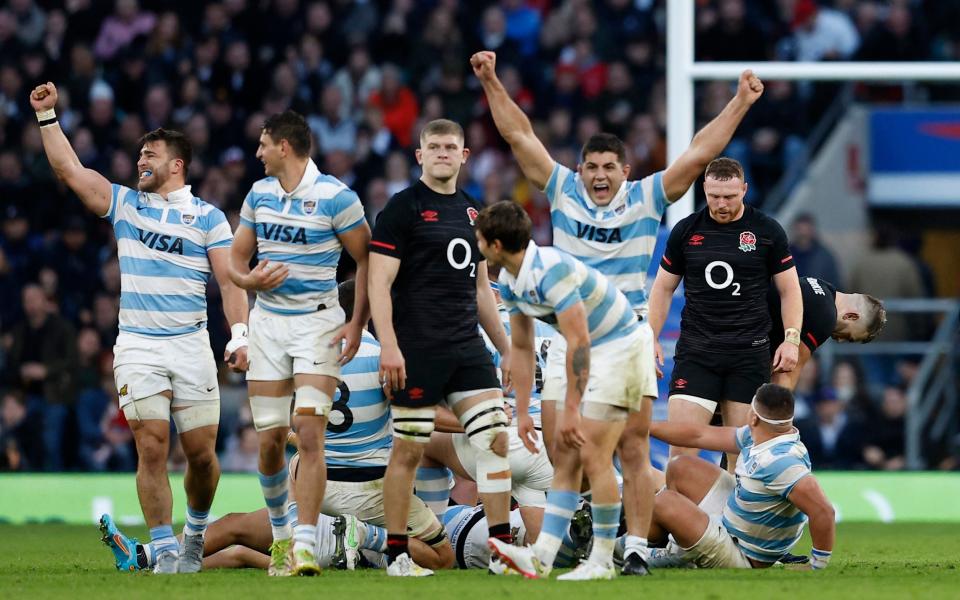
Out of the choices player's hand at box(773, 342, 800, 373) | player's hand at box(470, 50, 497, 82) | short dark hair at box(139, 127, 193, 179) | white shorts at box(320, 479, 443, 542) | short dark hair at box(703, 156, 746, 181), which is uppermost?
player's hand at box(470, 50, 497, 82)

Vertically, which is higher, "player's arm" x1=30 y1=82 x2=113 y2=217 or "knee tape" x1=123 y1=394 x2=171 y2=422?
"player's arm" x1=30 y1=82 x2=113 y2=217

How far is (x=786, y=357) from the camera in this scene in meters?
9.18

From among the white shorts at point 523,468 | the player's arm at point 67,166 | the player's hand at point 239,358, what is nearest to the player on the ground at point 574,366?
the white shorts at point 523,468

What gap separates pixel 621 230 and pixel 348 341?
1.60 m

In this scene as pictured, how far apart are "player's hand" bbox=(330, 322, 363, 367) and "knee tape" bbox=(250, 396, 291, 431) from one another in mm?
375

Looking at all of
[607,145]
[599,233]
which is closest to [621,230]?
[599,233]

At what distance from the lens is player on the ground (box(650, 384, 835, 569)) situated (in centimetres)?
805

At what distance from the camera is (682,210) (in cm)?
1243

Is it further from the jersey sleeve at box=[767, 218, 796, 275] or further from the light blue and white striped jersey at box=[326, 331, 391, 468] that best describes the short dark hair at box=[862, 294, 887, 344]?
the light blue and white striped jersey at box=[326, 331, 391, 468]

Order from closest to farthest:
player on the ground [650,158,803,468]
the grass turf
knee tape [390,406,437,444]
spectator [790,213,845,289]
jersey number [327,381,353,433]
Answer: the grass turf < knee tape [390,406,437,444] < jersey number [327,381,353,433] < player on the ground [650,158,803,468] < spectator [790,213,845,289]

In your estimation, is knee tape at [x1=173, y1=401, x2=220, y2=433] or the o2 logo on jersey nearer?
knee tape at [x1=173, y1=401, x2=220, y2=433]

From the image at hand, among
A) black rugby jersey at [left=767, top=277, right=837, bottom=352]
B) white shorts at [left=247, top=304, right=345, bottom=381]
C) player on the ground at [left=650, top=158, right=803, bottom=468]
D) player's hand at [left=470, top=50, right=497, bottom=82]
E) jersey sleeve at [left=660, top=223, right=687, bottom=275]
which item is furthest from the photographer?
black rugby jersey at [left=767, top=277, right=837, bottom=352]

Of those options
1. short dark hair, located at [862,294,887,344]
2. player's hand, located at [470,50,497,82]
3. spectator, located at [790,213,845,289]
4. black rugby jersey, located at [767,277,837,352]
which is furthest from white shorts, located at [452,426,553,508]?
spectator, located at [790,213,845,289]

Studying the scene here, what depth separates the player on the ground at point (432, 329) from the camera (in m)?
7.88
